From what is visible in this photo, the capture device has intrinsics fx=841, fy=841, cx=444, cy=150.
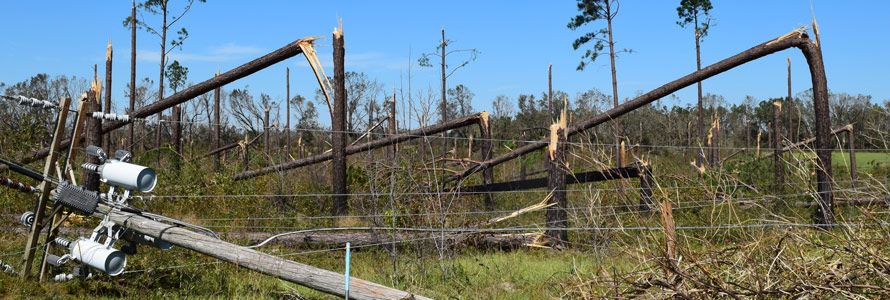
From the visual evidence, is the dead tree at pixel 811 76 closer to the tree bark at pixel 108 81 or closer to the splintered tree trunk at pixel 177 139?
the splintered tree trunk at pixel 177 139

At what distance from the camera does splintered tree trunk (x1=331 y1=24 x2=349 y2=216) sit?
382 inches

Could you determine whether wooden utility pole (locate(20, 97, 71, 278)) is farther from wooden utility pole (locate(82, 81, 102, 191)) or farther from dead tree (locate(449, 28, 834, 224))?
dead tree (locate(449, 28, 834, 224))

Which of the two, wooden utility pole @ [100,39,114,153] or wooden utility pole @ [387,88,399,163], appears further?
wooden utility pole @ [100,39,114,153]

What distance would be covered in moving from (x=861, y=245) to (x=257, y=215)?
7824 mm

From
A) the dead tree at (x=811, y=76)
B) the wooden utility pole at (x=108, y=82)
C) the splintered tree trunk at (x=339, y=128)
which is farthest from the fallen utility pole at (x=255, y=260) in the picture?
the wooden utility pole at (x=108, y=82)

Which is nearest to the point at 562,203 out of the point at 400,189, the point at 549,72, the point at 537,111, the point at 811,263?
the point at 400,189

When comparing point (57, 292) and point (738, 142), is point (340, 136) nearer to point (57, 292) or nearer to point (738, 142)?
point (57, 292)

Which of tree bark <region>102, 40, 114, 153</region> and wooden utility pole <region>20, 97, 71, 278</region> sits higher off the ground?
tree bark <region>102, 40, 114, 153</region>

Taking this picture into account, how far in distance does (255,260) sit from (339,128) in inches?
172

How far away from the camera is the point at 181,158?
12023 millimetres

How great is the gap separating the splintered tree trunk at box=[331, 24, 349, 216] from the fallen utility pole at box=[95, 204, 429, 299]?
4055mm

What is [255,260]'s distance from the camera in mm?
5469

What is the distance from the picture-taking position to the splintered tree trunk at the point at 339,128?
971 centimetres

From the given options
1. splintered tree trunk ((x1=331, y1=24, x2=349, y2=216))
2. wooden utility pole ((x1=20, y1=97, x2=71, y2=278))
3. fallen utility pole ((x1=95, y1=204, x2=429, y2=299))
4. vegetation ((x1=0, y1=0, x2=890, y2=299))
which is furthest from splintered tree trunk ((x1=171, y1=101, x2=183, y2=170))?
fallen utility pole ((x1=95, y1=204, x2=429, y2=299))
